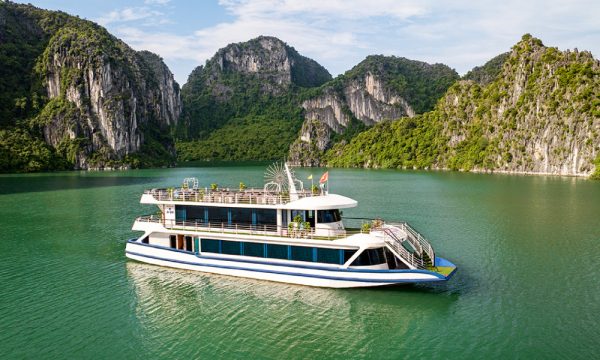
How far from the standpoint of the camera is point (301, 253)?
25625 mm

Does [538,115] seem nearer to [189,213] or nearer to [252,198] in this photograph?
[252,198]

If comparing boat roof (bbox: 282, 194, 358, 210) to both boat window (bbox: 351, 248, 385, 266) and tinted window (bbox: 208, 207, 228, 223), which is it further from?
tinted window (bbox: 208, 207, 228, 223)

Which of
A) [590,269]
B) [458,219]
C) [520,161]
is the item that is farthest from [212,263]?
[520,161]

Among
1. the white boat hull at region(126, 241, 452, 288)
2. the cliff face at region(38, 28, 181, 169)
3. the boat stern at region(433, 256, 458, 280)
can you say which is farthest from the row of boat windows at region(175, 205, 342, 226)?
the cliff face at region(38, 28, 181, 169)

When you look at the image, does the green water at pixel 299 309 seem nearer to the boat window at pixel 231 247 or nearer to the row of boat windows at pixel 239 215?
the boat window at pixel 231 247

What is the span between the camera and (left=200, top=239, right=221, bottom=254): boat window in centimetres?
2789

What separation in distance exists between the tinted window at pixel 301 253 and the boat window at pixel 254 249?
74.1 inches

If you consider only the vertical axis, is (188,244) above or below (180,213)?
below

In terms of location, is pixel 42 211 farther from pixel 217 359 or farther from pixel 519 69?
pixel 519 69

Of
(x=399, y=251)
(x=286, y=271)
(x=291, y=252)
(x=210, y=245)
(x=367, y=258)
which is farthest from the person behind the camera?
(x=210, y=245)

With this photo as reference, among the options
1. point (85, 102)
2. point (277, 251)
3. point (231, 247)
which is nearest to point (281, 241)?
point (277, 251)

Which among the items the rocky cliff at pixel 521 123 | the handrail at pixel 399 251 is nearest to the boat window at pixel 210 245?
the handrail at pixel 399 251

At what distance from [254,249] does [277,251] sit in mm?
1479

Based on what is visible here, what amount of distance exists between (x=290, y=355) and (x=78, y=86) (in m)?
185
